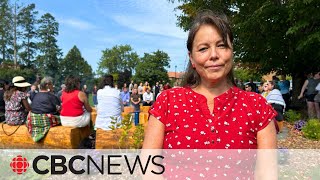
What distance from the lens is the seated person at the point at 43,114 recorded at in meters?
6.52

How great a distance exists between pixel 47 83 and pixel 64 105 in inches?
20.7

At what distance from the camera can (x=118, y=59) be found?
104125 mm

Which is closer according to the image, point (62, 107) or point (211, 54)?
point (211, 54)

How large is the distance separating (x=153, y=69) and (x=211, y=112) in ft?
222

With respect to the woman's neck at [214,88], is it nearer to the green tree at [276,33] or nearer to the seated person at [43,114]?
the seated person at [43,114]

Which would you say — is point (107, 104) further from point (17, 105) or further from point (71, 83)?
point (17, 105)

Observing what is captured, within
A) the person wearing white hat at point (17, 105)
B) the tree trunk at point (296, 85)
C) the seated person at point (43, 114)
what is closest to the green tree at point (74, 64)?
the tree trunk at point (296, 85)

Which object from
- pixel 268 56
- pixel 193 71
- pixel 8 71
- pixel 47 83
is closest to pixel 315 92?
pixel 268 56

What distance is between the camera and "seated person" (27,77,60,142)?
6.52 metres

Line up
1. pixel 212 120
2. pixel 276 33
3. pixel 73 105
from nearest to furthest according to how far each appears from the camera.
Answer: pixel 212 120 < pixel 73 105 < pixel 276 33

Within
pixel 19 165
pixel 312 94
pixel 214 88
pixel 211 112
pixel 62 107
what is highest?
pixel 214 88

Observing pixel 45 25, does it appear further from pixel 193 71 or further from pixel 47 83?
pixel 193 71

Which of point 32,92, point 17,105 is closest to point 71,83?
point 17,105

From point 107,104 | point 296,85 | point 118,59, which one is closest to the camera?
point 107,104
